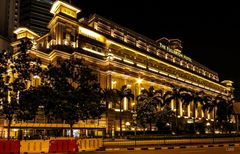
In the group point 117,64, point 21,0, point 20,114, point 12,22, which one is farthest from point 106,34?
point 21,0

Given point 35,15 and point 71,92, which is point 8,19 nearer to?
point 35,15

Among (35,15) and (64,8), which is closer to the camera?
(64,8)

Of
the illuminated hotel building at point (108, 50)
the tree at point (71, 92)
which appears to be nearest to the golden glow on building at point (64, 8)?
the illuminated hotel building at point (108, 50)

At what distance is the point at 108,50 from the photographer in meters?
103

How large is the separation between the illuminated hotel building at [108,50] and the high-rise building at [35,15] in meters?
56.4

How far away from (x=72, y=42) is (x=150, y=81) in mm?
36222

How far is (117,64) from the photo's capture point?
3836 inches

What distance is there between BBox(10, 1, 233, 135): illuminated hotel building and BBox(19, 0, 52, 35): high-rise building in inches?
2220

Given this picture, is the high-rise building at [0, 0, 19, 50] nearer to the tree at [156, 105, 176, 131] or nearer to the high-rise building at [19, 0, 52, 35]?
the high-rise building at [19, 0, 52, 35]

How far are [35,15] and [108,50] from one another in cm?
7556

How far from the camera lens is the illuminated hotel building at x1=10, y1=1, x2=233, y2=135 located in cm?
8788

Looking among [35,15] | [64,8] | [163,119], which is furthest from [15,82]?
[35,15]

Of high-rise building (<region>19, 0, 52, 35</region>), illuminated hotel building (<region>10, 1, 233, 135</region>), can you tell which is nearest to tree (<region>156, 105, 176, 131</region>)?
illuminated hotel building (<region>10, 1, 233, 135</region>)

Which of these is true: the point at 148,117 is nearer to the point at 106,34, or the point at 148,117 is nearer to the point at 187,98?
the point at 187,98
